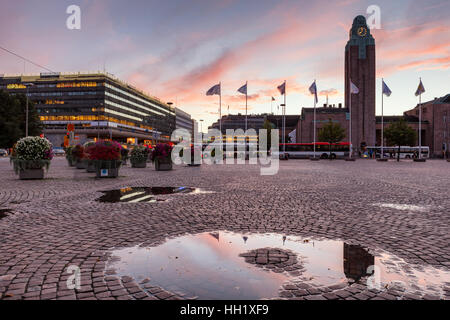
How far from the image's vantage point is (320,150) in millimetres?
58594

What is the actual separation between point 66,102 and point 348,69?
294ft

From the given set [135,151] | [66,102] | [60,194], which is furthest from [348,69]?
[66,102]

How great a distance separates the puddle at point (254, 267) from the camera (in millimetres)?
3316

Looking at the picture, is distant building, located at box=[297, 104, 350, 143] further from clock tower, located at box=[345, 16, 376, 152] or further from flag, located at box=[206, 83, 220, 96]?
flag, located at box=[206, 83, 220, 96]

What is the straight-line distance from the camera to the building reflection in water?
3728 millimetres

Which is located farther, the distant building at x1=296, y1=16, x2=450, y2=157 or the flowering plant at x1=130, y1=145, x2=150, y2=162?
the distant building at x1=296, y1=16, x2=450, y2=157

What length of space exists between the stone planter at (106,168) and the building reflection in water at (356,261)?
1428 centimetres

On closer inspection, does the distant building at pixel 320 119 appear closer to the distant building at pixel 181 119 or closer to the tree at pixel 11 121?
the tree at pixel 11 121

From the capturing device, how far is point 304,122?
87.8 meters

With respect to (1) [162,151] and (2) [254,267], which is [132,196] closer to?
(2) [254,267]

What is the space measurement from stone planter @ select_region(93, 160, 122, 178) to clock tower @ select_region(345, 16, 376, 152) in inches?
2811

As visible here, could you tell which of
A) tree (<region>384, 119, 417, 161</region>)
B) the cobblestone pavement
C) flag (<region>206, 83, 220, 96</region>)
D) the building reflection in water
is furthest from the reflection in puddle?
tree (<region>384, 119, 417, 161</region>)

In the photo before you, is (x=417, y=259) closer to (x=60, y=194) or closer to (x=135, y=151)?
(x=60, y=194)

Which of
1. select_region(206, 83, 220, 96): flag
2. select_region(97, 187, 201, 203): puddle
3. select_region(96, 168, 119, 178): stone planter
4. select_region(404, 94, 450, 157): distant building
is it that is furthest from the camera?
select_region(404, 94, 450, 157): distant building
